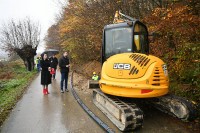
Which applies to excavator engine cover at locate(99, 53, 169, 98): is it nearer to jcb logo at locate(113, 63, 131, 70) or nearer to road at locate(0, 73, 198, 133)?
→ jcb logo at locate(113, 63, 131, 70)

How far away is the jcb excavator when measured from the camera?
245 inches

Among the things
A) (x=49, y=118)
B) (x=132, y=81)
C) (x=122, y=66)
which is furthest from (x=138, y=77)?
(x=49, y=118)

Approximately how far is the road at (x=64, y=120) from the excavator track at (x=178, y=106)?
1.02 ft

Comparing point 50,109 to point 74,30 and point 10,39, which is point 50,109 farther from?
point 10,39

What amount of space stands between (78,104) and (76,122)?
2169 millimetres

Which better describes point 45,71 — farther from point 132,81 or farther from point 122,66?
point 132,81

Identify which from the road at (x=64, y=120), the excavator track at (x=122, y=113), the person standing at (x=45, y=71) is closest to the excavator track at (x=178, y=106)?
the road at (x=64, y=120)

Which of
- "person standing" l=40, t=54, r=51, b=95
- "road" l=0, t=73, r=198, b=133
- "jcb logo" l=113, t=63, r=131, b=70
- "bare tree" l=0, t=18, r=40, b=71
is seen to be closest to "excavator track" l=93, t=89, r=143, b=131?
"road" l=0, t=73, r=198, b=133

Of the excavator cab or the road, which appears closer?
the road

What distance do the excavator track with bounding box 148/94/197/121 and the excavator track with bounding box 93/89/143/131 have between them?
1.05 m

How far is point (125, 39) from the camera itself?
7551 millimetres

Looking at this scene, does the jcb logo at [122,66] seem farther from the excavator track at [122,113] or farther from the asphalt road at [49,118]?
the asphalt road at [49,118]

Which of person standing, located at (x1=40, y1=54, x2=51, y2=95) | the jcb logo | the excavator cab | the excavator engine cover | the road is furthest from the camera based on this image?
person standing, located at (x1=40, y1=54, x2=51, y2=95)

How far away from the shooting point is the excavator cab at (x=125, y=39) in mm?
7480
